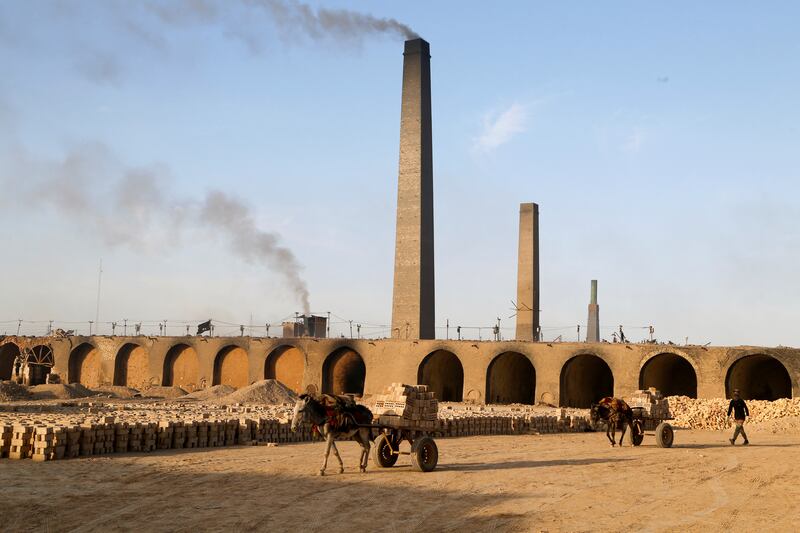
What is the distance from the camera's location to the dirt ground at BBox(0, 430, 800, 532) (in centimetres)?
1110

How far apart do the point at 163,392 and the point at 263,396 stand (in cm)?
1189

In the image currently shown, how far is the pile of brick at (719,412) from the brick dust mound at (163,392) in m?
26.4

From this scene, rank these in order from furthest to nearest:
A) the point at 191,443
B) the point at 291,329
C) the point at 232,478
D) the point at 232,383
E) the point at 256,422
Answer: the point at 291,329
the point at 232,383
the point at 256,422
the point at 191,443
the point at 232,478

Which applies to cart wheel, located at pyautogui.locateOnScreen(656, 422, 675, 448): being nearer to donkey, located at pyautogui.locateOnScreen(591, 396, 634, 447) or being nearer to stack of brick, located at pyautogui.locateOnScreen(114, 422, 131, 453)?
donkey, located at pyautogui.locateOnScreen(591, 396, 634, 447)

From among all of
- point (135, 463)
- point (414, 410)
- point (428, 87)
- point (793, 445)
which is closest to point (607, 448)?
point (793, 445)

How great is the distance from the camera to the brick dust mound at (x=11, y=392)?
3531 centimetres

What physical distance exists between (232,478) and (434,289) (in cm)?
3013

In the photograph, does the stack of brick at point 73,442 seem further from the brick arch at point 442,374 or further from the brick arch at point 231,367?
the brick arch at point 231,367

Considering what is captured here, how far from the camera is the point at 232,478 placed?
48.3ft

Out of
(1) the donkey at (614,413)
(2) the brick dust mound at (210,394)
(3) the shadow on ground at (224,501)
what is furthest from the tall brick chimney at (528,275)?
(3) the shadow on ground at (224,501)

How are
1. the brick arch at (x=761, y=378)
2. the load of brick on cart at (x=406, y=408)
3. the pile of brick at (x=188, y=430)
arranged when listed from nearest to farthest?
the load of brick on cart at (x=406, y=408) → the pile of brick at (x=188, y=430) → the brick arch at (x=761, y=378)

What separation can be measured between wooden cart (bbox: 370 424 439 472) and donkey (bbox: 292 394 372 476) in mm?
361

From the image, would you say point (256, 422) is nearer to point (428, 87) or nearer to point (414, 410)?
point (414, 410)

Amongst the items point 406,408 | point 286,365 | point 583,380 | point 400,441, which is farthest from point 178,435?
point 286,365
